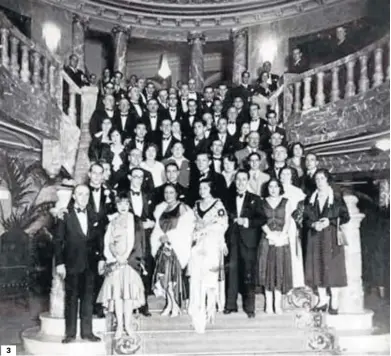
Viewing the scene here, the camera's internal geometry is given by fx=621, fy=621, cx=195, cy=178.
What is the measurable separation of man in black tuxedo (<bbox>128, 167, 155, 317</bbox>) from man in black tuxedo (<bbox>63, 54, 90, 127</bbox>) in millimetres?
1270

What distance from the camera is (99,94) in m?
4.79

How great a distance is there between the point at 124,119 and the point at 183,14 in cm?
250

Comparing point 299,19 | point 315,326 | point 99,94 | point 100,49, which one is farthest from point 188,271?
point 299,19

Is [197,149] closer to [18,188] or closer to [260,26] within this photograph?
[18,188]


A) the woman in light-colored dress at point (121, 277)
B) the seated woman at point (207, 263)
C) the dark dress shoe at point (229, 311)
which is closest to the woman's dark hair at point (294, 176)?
the seated woman at point (207, 263)

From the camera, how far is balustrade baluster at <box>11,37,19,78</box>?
4.12 m

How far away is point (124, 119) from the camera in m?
4.63

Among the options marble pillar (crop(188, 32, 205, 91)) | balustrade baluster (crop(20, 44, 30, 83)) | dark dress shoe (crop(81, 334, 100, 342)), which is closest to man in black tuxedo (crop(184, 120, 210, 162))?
balustrade baluster (crop(20, 44, 30, 83))

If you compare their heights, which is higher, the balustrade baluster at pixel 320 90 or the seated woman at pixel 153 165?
the balustrade baluster at pixel 320 90

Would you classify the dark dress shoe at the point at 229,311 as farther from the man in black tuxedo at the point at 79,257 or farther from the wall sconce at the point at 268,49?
the wall sconce at the point at 268,49

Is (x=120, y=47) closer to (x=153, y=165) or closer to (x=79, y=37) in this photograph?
(x=79, y=37)

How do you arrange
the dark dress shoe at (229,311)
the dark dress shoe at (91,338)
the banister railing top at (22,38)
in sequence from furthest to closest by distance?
the banister railing top at (22,38) < the dark dress shoe at (229,311) < the dark dress shoe at (91,338)

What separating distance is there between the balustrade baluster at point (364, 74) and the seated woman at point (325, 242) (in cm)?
80

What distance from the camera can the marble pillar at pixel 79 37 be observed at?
5.51m
